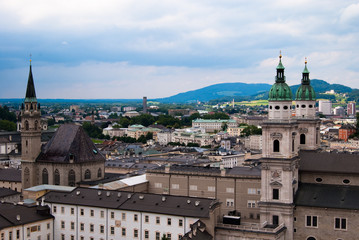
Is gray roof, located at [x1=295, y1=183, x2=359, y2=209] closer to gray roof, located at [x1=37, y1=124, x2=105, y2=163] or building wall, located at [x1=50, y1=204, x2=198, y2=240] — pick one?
building wall, located at [x1=50, y1=204, x2=198, y2=240]

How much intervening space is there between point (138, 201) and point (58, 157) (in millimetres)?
26425

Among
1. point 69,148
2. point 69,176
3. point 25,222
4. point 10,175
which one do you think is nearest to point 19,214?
point 25,222

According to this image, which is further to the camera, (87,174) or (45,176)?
(45,176)

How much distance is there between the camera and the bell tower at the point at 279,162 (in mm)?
60875

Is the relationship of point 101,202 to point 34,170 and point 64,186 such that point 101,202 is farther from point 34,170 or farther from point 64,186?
point 34,170

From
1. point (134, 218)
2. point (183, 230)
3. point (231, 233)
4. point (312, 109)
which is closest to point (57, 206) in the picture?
point (134, 218)

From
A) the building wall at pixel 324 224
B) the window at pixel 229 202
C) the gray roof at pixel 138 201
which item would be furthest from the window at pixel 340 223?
the window at pixel 229 202

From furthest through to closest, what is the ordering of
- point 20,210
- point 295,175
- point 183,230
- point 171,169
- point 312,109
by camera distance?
point 171,169
point 312,109
point 295,175
point 20,210
point 183,230

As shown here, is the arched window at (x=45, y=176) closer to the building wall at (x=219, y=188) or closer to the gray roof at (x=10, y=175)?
the gray roof at (x=10, y=175)

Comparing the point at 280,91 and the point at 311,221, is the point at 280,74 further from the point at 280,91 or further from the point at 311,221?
the point at 311,221

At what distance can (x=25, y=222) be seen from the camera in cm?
5725

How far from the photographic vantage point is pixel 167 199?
59.4 meters

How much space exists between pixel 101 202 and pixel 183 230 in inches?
458

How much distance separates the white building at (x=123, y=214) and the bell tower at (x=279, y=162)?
25.9 feet
